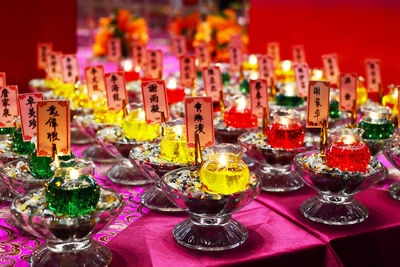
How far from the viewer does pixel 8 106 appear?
2.11m

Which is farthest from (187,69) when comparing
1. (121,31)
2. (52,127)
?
(121,31)

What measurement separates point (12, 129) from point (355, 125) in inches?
62.8

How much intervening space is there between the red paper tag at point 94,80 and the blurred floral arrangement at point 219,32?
2.94m

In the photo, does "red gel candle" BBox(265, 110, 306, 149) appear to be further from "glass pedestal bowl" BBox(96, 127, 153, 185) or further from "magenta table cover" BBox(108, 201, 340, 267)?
"glass pedestal bowl" BBox(96, 127, 153, 185)

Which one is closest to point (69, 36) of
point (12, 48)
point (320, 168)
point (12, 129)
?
point (12, 48)

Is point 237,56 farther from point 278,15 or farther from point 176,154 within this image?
point 176,154

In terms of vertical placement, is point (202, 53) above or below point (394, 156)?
above

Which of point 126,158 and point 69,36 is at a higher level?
point 69,36

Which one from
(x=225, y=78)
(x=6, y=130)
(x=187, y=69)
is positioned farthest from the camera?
(x=225, y=78)

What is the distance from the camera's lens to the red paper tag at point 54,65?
3438mm

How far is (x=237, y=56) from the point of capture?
3.99 metres

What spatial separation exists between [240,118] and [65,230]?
124 cm

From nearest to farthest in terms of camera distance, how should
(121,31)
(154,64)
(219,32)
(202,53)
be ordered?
(154,64) < (202,53) < (121,31) < (219,32)

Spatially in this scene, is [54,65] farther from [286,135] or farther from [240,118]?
[286,135]
